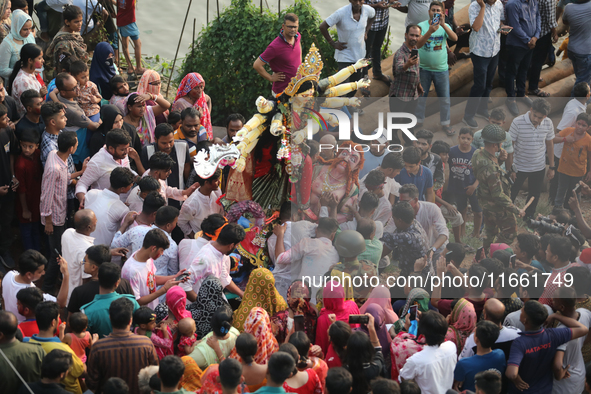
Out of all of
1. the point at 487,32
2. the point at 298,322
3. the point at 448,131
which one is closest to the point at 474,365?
the point at 298,322

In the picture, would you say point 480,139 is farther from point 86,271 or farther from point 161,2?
point 161,2

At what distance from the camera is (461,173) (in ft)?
19.1

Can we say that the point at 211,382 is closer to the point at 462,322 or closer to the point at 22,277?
the point at 22,277

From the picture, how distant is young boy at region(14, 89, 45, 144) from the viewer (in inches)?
221

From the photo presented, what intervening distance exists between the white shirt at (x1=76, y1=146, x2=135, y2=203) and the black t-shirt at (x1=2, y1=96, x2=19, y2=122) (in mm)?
1067

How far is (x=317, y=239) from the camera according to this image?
5.08 metres

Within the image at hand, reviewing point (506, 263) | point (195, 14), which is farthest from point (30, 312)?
point (195, 14)

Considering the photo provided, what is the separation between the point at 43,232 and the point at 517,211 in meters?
4.00

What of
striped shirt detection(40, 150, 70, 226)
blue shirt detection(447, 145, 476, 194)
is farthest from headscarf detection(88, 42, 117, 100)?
blue shirt detection(447, 145, 476, 194)

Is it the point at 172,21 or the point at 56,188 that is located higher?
the point at 172,21

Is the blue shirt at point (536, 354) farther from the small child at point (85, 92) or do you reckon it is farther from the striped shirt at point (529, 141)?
the small child at point (85, 92)

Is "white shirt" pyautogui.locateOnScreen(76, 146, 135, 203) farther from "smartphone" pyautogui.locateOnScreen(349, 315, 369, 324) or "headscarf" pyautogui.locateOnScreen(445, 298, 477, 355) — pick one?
"headscarf" pyautogui.locateOnScreen(445, 298, 477, 355)

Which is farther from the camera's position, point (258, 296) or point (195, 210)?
point (195, 210)

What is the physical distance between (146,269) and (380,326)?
1.56 metres
